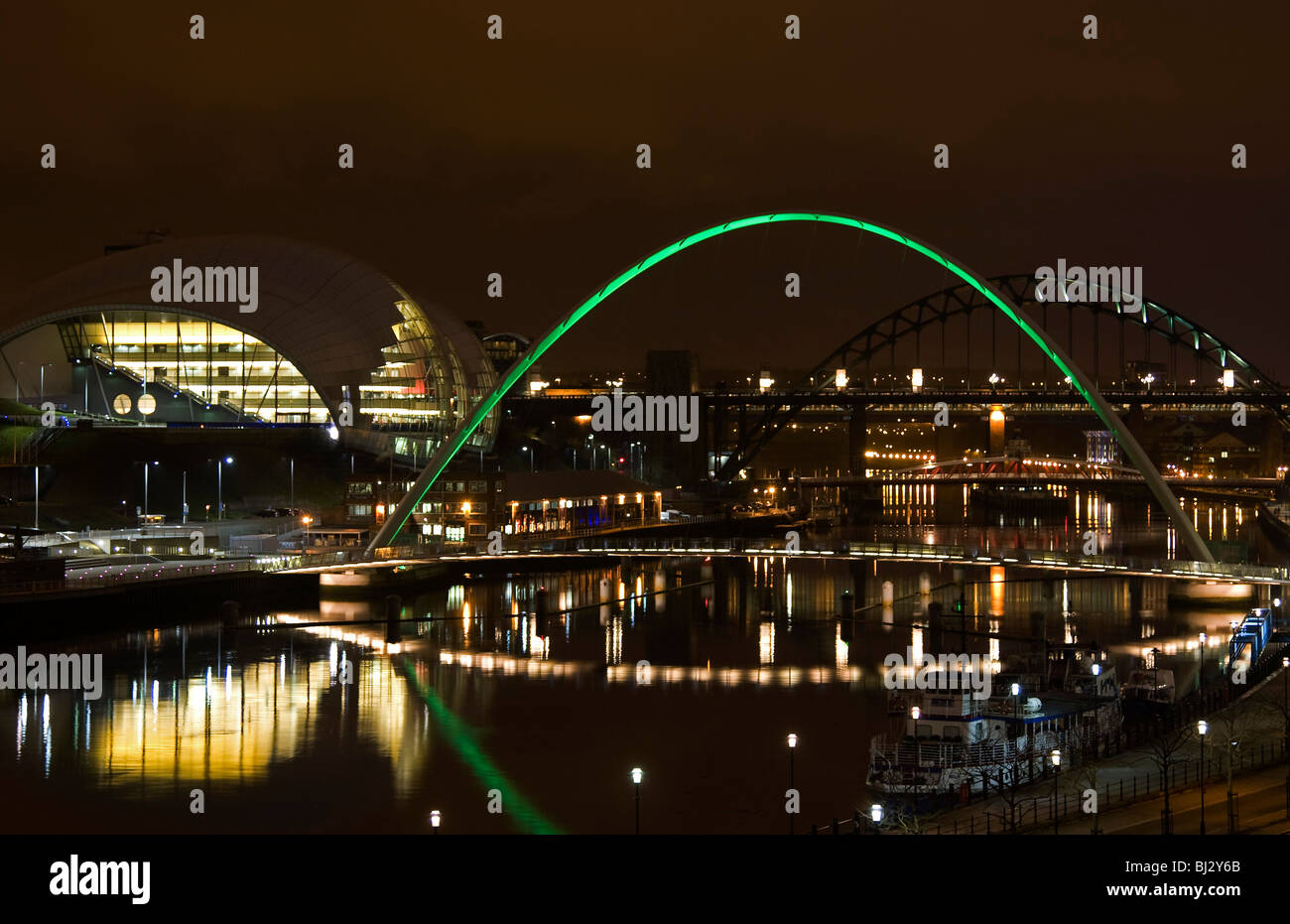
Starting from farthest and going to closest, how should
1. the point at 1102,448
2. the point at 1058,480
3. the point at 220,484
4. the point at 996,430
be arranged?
the point at 1102,448
the point at 996,430
the point at 1058,480
the point at 220,484

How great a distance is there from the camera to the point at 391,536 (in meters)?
58.8

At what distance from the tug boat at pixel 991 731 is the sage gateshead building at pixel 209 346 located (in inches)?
2064

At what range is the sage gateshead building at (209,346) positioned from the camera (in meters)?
82.7

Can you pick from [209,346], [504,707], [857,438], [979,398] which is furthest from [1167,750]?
[857,438]

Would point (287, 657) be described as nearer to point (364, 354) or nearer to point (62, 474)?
point (62, 474)

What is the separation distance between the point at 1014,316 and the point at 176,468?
125ft

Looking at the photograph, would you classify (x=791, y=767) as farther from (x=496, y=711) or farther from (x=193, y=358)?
(x=193, y=358)

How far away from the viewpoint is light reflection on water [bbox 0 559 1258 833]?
92.6 feet

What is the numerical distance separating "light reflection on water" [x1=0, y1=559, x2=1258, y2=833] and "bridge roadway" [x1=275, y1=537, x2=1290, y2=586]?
1.66m

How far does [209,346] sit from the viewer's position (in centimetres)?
8425

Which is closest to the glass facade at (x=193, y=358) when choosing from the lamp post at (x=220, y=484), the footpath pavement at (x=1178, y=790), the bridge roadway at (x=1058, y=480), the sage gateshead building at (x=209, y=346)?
the sage gateshead building at (x=209, y=346)

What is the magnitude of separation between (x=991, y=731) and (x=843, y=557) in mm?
22404

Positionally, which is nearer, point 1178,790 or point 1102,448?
point 1178,790
